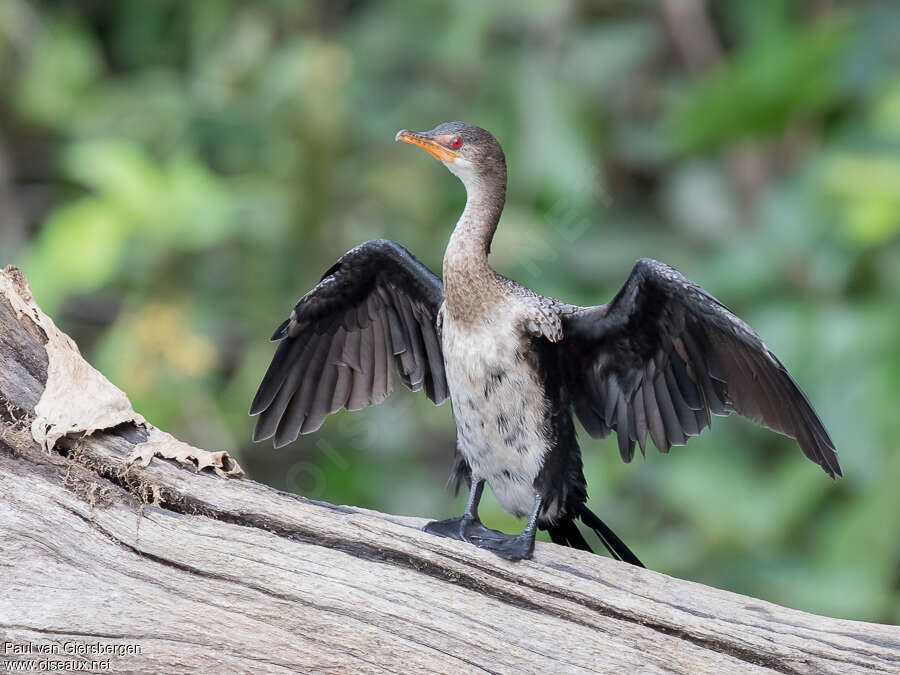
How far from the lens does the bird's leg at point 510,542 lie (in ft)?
9.07

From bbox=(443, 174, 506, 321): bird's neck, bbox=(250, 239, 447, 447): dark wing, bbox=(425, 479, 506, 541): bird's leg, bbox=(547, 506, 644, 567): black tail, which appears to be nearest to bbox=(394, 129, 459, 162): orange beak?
bbox=(443, 174, 506, 321): bird's neck

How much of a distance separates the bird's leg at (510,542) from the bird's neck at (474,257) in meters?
0.59

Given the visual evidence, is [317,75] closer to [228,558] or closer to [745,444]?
[745,444]

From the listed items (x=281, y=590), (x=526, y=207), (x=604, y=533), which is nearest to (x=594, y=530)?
(x=604, y=533)

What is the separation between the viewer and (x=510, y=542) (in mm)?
2838

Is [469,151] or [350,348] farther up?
[469,151]

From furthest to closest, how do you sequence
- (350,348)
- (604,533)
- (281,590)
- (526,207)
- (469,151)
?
(526,207) → (350,348) → (604,533) → (469,151) → (281,590)

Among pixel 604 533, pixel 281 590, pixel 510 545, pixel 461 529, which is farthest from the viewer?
pixel 604 533

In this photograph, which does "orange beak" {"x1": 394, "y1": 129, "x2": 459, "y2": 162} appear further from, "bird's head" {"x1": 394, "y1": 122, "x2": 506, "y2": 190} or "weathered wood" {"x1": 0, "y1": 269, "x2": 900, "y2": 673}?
"weathered wood" {"x1": 0, "y1": 269, "x2": 900, "y2": 673}

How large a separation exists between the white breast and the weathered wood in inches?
14.2

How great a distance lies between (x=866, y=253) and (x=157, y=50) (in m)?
4.59

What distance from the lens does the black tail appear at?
10.5ft

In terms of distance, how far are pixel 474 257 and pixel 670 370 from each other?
2.14ft

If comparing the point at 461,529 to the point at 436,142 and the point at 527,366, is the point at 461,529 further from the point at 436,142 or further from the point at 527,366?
the point at 436,142
